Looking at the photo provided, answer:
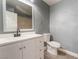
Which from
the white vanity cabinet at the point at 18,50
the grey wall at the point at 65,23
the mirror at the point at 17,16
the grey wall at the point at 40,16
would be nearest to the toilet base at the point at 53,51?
the grey wall at the point at 65,23

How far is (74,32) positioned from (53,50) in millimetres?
1140

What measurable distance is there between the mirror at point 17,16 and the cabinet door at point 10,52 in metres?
0.66

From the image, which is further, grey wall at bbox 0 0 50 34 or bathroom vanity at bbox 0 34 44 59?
grey wall at bbox 0 0 50 34

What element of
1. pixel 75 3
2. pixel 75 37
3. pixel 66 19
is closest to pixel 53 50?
pixel 75 37

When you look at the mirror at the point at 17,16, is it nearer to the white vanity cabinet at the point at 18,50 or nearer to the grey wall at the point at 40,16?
the grey wall at the point at 40,16

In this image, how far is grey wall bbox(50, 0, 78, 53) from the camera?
3247mm

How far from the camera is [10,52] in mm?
1205

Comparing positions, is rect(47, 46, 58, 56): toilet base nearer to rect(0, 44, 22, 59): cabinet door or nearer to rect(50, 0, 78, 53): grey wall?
rect(50, 0, 78, 53): grey wall

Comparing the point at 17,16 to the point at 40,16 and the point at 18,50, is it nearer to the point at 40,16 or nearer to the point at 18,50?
the point at 18,50

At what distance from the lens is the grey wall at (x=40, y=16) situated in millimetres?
3303

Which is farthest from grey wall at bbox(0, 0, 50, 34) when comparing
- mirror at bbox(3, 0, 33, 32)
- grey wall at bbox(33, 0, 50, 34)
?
mirror at bbox(3, 0, 33, 32)

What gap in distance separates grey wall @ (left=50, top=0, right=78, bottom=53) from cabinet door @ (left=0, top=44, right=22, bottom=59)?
250 centimetres

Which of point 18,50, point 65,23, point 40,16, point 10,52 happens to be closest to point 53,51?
point 65,23

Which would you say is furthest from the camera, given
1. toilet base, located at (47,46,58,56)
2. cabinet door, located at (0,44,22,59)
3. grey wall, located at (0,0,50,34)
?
toilet base, located at (47,46,58,56)
